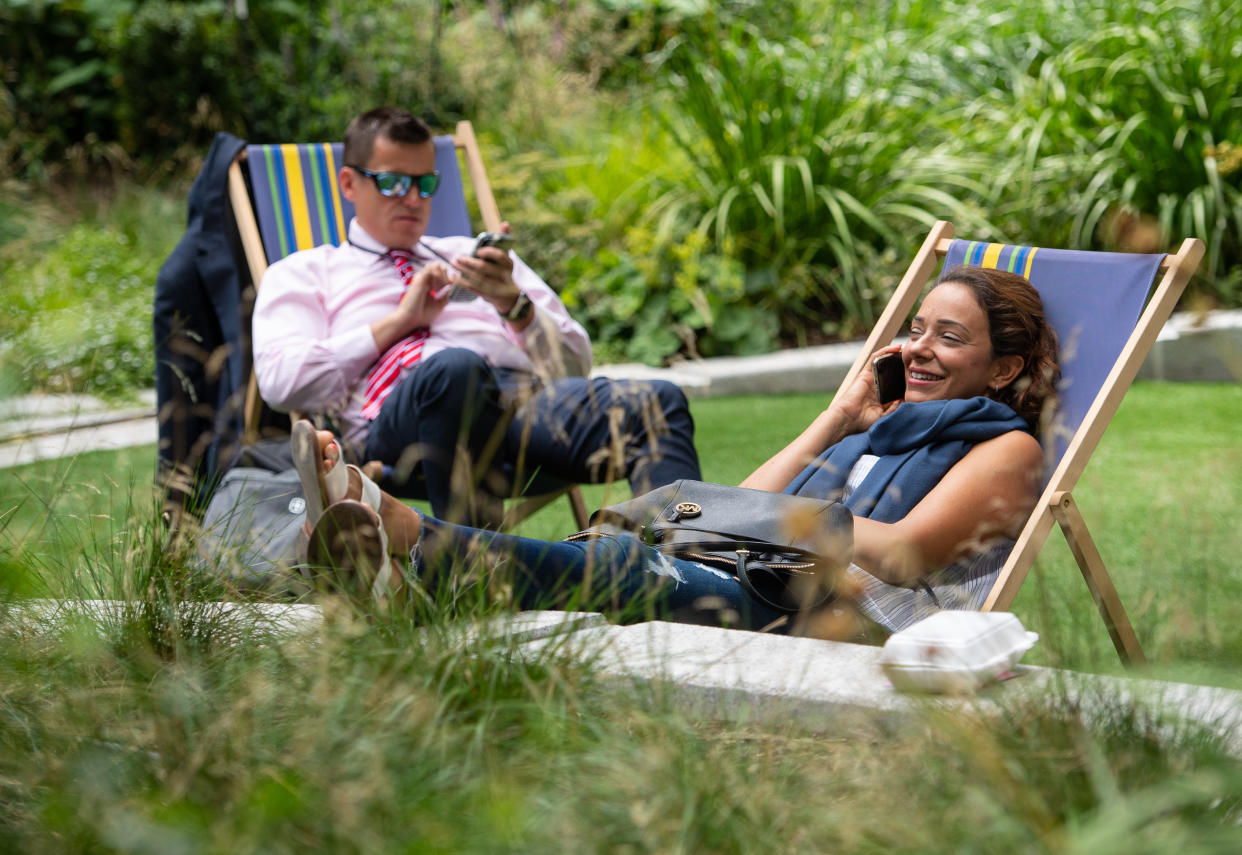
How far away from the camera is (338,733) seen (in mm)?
1407

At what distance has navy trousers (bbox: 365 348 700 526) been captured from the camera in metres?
3.01

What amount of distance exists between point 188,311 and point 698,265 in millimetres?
2986

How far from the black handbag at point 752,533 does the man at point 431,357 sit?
1.44 feet

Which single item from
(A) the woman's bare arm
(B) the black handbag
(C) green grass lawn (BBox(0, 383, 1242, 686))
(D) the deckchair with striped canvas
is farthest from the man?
(A) the woman's bare arm

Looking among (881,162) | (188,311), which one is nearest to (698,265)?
(881,162)

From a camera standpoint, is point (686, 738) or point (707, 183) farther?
point (707, 183)

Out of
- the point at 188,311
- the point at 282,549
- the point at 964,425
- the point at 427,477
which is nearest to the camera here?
the point at 964,425

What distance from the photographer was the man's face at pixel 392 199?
362 centimetres

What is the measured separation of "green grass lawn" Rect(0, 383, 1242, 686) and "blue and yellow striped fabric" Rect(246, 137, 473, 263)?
87cm

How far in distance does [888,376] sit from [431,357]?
1122 millimetres

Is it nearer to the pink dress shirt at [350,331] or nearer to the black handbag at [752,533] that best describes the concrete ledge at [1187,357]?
the pink dress shirt at [350,331]

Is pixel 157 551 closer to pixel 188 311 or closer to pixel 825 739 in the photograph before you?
pixel 825 739

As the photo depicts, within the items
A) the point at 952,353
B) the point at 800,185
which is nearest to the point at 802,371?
the point at 800,185

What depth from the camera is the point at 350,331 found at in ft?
11.5
